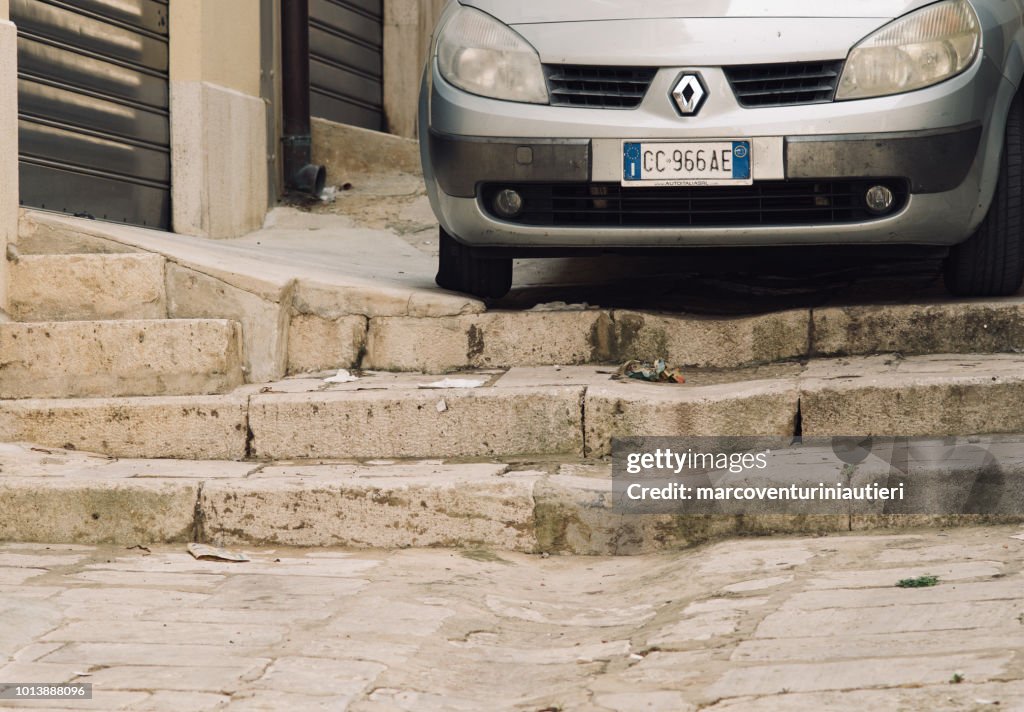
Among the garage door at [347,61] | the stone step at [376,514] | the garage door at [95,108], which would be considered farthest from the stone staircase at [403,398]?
the garage door at [347,61]

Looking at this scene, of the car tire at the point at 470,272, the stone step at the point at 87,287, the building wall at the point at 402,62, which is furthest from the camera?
the building wall at the point at 402,62

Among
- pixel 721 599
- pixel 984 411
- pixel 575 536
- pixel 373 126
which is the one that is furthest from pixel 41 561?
pixel 373 126

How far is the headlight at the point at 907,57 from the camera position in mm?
5020

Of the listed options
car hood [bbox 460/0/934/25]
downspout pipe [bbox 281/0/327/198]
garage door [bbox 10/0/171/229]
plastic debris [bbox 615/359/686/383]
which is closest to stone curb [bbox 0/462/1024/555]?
plastic debris [bbox 615/359/686/383]

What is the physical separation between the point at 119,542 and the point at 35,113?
2.85 metres

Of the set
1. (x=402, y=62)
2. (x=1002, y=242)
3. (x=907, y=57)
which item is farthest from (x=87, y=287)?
(x=402, y=62)

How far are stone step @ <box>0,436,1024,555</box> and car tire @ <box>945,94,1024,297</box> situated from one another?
1333 mm

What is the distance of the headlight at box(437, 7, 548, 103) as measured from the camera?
5.25 m

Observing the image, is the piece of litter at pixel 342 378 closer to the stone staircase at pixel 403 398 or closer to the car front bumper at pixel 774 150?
the stone staircase at pixel 403 398

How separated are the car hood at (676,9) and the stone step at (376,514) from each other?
1.79 metres

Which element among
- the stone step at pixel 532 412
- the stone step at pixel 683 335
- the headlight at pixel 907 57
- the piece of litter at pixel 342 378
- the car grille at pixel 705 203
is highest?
the headlight at pixel 907 57

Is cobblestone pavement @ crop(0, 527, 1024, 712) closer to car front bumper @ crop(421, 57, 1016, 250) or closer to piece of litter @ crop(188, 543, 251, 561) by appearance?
piece of litter @ crop(188, 543, 251, 561)

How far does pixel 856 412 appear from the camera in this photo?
4.42 m

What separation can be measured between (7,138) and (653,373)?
8.97 ft
